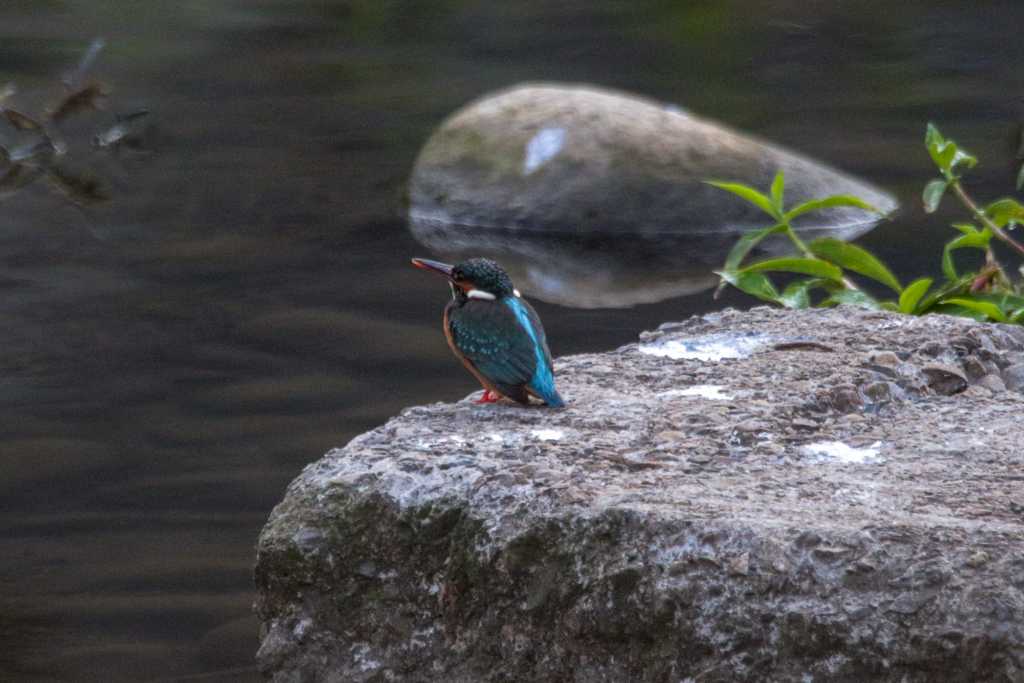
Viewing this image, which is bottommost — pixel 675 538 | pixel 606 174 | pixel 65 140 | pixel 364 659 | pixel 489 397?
pixel 65 140

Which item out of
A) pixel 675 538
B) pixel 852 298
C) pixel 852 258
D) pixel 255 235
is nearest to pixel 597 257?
pixel 255 235

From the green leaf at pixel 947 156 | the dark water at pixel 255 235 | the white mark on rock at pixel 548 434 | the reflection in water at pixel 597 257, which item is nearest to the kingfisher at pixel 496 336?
the white mark on rock at pixel 548 434

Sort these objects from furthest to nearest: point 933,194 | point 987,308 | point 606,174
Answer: point 606,174, point 933,194, point 987,308

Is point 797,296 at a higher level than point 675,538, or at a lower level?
lower

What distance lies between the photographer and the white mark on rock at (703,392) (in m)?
2.75

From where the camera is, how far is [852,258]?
157 inches

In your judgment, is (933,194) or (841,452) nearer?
(841,452)

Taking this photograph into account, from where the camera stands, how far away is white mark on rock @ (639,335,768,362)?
303cm

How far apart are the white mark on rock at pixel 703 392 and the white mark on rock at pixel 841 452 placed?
0.25 meters

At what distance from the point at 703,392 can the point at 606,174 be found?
3.82 meters

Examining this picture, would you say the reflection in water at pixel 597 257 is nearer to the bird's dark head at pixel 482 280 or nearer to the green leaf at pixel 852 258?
the green leaf at pixel 852 258

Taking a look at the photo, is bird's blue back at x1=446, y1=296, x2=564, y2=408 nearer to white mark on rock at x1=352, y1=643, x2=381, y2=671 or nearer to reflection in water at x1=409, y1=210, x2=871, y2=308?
white mark on rock at x1=352, y1=643, x2=381, y2=671

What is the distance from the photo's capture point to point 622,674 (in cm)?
223

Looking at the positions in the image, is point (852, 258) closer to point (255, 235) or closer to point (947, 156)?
point (947, 156)
